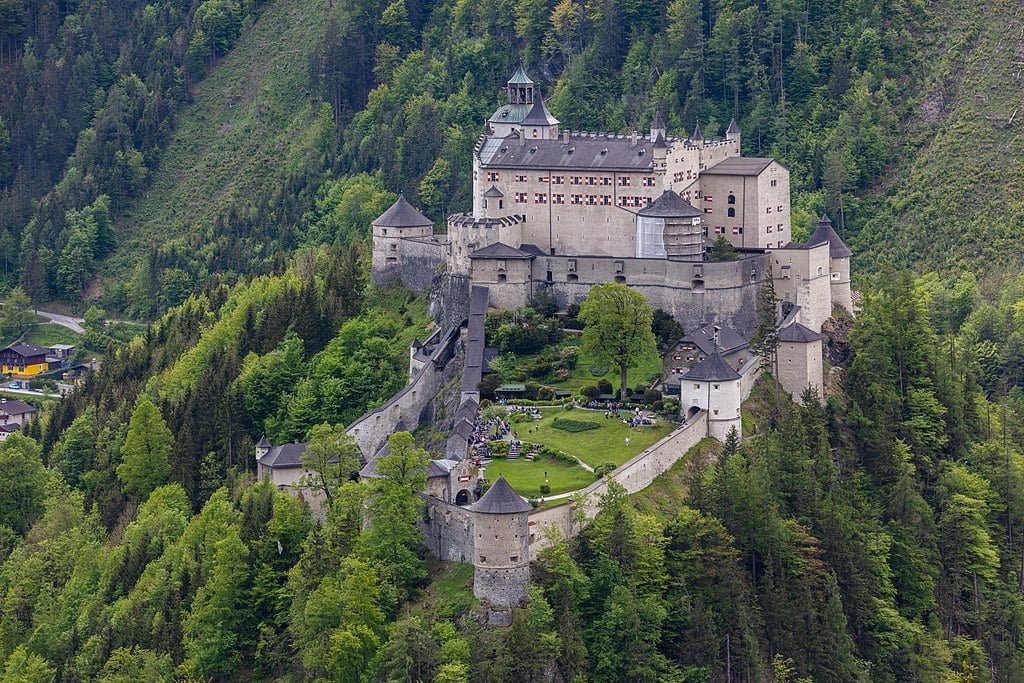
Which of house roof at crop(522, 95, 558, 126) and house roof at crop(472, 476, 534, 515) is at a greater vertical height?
house roof at crop(522, 95, 558, 126)

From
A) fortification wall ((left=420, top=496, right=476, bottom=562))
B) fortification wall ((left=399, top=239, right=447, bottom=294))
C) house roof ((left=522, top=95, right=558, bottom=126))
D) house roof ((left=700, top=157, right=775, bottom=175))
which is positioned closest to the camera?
fortification wall ((left=420, top=496, right=476, bottom=562))

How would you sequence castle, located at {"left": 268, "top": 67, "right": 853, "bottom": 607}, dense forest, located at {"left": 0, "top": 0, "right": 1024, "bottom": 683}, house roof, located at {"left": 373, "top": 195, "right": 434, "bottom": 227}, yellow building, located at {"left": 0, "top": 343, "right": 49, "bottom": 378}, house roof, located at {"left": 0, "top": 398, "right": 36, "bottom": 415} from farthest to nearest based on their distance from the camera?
yellow building, located at {"left": 0, "top": 343, "right": 49, "bottom": 378}
house roof, located at {"left": 0, "top": 398, "right": 36, "bottom": 415}
house roof, located at {"left": 373, "top": 195, "right": 434, "bottom": 227}
castle, located at {"left": 268, "top": 67, "right": 853, "bottom": 607}
dense forest, located at {"left": 0, "top": 0, "right": 1024, "bottom": 683}

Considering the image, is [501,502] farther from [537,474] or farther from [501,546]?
[537,474]

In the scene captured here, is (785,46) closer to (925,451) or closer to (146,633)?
(925,451)

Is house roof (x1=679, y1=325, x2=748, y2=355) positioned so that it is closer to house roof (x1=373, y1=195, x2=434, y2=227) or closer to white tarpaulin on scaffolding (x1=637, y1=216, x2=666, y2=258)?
white tarpaulin on scaffolding (x1=637, y1=216, x2=666, y2=258)

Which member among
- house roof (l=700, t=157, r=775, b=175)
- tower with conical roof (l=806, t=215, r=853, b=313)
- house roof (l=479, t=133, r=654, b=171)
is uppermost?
house roof (l=479, t=133, r=654, b=171)

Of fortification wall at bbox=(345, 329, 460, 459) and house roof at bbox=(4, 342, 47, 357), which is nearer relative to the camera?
fortification wall at bbox=(345, 329, 460, 459)

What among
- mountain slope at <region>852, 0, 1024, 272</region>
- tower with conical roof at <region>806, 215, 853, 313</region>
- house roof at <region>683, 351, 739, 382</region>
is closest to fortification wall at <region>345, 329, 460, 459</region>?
house roof at <region>683, 351, 739, 382</region>
